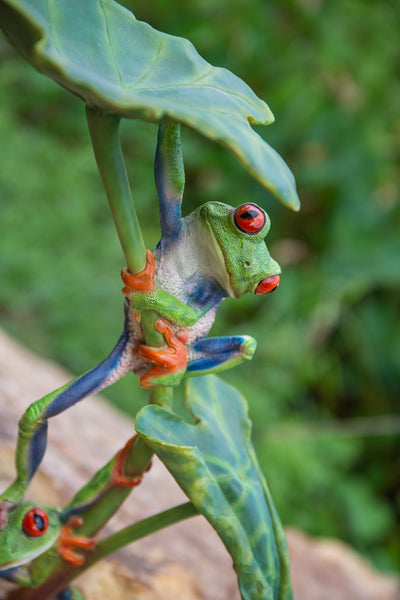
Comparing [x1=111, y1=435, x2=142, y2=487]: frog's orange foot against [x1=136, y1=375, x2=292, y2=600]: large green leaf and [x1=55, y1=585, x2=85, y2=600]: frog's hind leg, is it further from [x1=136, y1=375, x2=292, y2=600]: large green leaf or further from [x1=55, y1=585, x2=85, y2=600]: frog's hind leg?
[x1=55, y1=585, x2=85, y2=600]: frog's hind leg

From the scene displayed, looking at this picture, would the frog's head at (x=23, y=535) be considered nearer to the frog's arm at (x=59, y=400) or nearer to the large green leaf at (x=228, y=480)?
the frog's arm at (x=59, y=400)

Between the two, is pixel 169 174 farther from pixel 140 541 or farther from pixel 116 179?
pixel 140 541

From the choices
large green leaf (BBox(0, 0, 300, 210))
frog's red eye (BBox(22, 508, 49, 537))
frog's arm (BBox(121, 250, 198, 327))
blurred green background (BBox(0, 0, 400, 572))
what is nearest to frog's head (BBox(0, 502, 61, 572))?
frog's red eye (BBox(22, 508, 49, 537))

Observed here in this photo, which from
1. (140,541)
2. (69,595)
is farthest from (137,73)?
(140,541)

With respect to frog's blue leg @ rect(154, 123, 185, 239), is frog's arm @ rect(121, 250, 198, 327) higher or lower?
lower

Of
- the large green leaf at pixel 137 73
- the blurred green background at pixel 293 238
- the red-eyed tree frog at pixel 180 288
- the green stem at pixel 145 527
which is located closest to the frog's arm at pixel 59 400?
the red-eyed tree frog at pixel 180 288

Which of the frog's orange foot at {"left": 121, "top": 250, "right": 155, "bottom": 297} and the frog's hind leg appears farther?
the frog's hind leg

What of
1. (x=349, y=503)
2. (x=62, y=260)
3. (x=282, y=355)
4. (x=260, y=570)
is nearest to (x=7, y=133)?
(x=62, y=260)
